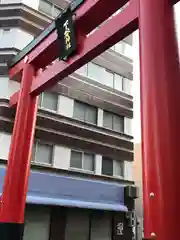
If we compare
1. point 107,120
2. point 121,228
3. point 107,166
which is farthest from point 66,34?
point 121,228

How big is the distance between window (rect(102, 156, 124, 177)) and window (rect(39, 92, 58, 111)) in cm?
267

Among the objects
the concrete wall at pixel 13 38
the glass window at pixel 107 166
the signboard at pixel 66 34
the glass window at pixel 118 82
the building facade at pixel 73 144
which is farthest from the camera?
the glass window at pixel 118 82

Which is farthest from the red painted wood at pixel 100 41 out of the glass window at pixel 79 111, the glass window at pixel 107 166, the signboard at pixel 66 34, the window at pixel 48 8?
the window at pixel 48 8

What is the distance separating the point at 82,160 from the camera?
9.33 meters

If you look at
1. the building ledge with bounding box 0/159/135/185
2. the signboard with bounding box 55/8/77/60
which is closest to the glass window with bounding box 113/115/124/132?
the building ledge with bounding box 0/159/135/185

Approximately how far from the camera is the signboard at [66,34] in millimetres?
4570

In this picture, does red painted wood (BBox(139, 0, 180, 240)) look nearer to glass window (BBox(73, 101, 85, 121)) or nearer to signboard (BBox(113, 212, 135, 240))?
glass window (BBox(73, 101, 85, 121))

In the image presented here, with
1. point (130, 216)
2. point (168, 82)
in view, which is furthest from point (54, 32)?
point (130, 216)

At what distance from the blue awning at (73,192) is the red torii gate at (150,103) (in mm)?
2262

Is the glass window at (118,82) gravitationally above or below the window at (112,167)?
above

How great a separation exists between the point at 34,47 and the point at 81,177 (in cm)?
469

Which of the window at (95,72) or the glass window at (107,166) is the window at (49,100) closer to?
the window at (95,72)

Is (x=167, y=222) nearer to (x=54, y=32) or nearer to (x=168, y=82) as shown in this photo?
(x=168, y=82)

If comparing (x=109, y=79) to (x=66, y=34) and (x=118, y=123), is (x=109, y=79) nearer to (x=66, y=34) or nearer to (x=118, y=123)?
(x=118, y=123)
